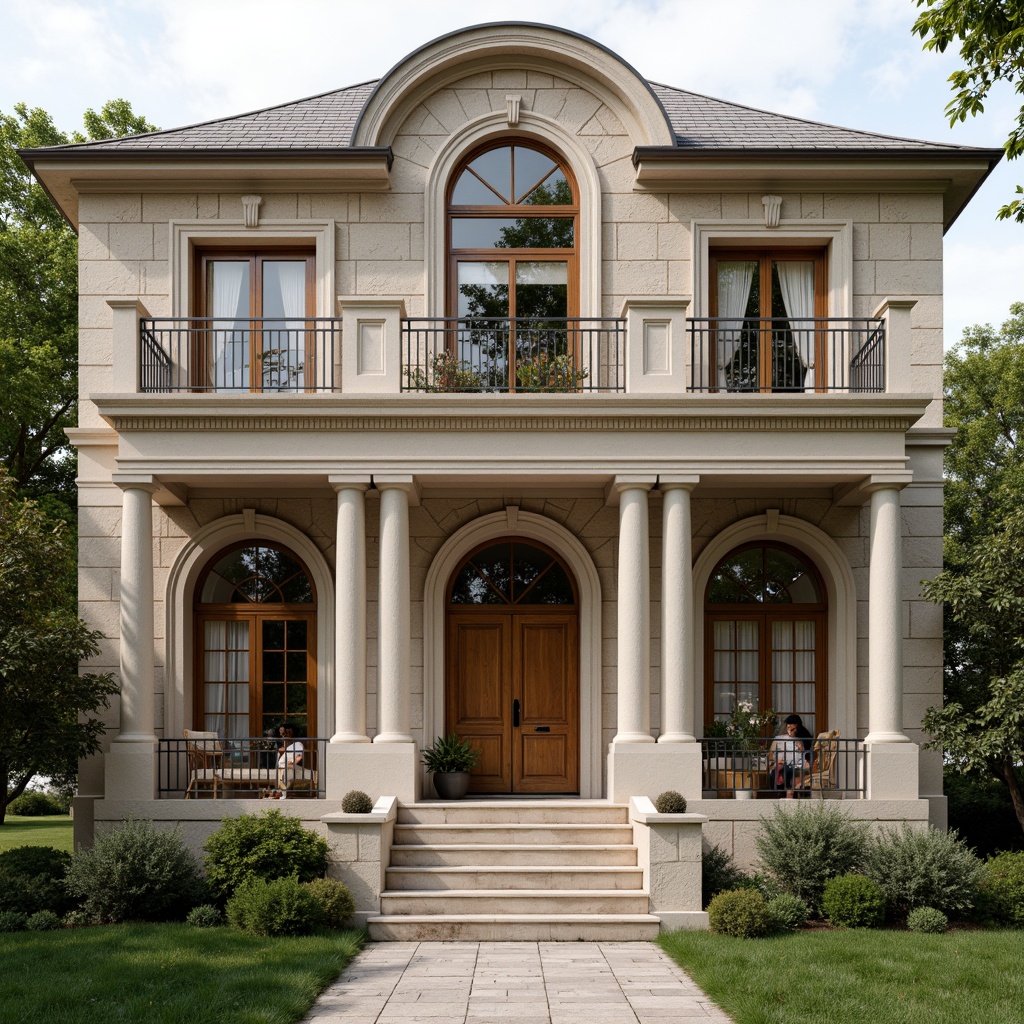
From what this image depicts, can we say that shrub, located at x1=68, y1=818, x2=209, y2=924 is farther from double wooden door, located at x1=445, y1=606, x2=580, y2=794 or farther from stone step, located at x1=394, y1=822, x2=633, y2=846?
double wooden door, located at x1=445, y1=606, x2=580, y2=794

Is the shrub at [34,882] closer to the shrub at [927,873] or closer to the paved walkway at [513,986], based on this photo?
the paved walkway at [513,986]

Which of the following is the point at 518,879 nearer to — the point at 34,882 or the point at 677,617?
the point at 677,617

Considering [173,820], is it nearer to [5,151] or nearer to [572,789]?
[572,789]

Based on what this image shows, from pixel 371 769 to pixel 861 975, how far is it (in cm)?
612

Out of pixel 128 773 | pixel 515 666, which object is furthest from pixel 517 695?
pixel 128 773

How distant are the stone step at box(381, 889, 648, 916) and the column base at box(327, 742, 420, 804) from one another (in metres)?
1.52

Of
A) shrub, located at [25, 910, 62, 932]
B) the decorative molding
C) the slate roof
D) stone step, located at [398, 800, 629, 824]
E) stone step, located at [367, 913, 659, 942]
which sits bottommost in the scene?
stone step, located at [367, 913, 659, 942]

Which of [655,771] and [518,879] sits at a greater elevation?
[655,771]

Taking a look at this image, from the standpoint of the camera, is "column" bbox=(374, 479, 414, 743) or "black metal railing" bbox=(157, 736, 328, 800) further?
"black metal railing" bbox=(157, 736, 328, 800)

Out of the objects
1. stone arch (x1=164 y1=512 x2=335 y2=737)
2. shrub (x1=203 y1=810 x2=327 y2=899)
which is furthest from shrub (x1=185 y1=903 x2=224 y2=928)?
stone arch (x1=164 y1=512 x2=335 y2=737)

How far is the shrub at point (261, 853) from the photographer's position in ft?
38.0

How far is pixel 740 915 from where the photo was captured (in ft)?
36.6

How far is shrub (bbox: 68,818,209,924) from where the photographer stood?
11523mm

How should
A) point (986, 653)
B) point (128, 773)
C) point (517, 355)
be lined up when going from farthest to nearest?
point (517, 355) < point (986, 653) < point (128, 773)
